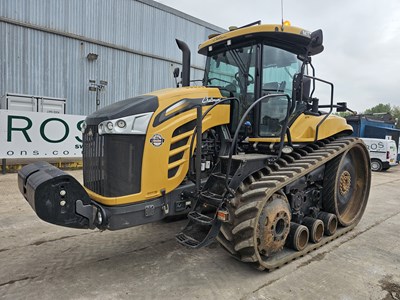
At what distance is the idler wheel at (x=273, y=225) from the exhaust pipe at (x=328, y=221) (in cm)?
109

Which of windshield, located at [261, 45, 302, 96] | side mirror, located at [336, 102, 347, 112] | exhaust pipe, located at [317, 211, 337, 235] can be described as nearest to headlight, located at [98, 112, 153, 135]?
Answer: windshield, located at [261, 45, 302, 96]

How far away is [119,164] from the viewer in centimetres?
309

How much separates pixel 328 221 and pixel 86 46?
13.0 m

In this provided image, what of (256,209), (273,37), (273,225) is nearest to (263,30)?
(273,37)

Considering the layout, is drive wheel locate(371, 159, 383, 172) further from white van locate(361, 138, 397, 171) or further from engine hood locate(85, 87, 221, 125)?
engine hood locate(85, 87, 221, 125)

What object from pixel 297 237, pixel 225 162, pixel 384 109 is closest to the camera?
pixel 225 162

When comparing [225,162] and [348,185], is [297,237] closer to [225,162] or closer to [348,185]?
[225,162]

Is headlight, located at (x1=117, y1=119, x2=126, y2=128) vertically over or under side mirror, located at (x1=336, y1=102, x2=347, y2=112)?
under

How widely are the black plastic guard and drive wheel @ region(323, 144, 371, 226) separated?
3359mm

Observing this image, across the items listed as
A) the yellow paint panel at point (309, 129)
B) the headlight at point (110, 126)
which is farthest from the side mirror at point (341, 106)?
the headlight at point (110, 126)

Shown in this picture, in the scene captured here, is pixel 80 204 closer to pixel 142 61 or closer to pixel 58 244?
pixel 58 244

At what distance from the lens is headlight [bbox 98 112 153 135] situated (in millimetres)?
3045

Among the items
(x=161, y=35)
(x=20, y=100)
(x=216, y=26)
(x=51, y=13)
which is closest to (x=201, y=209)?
(x=20, y=100)

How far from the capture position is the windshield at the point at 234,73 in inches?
156
